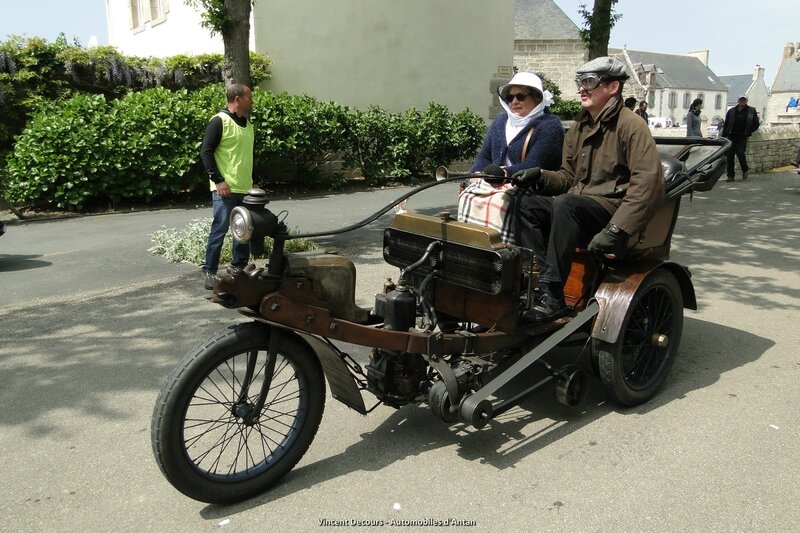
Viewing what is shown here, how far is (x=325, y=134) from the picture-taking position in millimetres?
14062

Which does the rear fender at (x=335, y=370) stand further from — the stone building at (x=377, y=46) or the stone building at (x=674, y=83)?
the stone building at (x=674, y=83)

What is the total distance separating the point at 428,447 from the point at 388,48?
1687 centimetres

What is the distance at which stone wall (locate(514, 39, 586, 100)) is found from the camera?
3751 cm

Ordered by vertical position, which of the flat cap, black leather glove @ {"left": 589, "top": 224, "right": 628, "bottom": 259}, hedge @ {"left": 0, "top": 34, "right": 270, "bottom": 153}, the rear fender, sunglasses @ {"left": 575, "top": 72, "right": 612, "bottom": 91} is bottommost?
the rear fender

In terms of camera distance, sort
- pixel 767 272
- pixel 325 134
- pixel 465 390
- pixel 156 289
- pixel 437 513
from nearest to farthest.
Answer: pixel 437 513, pixel 465 390, pixel 156 289, pixel 767 272, pixel 325 134

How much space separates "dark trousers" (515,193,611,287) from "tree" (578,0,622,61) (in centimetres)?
930

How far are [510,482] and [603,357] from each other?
1028mm

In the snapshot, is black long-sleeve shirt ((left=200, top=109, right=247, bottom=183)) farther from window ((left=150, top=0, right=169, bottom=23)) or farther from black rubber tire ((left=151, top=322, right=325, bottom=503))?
window ((left=150, top=0, right=169, bottom=23))

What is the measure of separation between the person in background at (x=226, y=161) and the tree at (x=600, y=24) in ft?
25.8

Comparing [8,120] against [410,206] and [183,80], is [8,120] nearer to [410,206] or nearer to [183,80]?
[183,80]

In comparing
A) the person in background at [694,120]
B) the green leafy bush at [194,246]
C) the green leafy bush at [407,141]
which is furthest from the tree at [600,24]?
the green leafy bush at [194,246]

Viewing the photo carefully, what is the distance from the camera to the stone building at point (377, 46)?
17344 mm

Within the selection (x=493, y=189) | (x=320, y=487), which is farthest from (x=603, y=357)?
(x=320, y=487)

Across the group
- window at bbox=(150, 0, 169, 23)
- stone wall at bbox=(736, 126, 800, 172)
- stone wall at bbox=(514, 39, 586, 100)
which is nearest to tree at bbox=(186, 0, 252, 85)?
stone wall at bbox=(736, 126, 800, 172)
